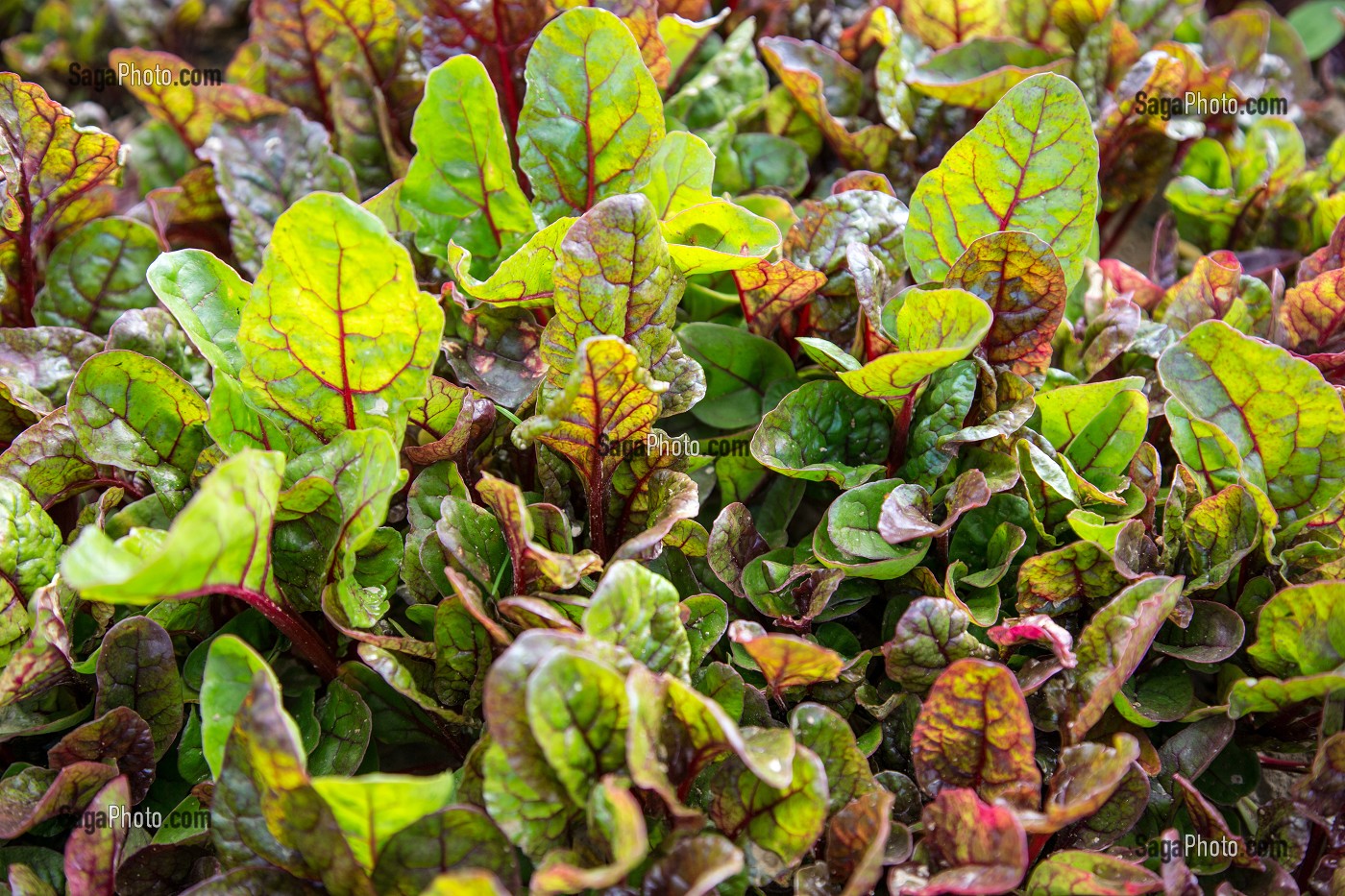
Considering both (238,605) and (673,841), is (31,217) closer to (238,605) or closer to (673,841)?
(238,605)

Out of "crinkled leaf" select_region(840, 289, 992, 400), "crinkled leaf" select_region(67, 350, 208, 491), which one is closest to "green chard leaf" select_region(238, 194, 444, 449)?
"crinkled leaf" select_region(67, 350, 208, 491)

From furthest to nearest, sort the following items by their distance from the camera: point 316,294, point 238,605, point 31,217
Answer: point 31,217
point 238,605
point 316,294

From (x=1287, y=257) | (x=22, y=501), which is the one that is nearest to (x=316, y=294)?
(x=22, y=501)

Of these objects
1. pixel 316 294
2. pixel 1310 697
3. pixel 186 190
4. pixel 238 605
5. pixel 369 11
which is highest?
pixel 369 11

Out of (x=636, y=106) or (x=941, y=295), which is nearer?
(x=941, y=295)

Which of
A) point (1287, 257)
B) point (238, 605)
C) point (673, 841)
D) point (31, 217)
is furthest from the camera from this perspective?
point (1287, 257)

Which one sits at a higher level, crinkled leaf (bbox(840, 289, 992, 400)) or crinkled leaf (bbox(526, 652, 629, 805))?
crinkled leaf (bbox(840, 289, 992, 400))

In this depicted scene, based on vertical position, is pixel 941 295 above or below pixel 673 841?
above

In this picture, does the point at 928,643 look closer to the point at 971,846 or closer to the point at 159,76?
the point at 971,846

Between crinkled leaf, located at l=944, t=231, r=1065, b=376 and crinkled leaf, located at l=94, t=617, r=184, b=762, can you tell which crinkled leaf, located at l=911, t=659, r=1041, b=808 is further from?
crinkled leaf, located at l=94, t=617, r=184, b=762
